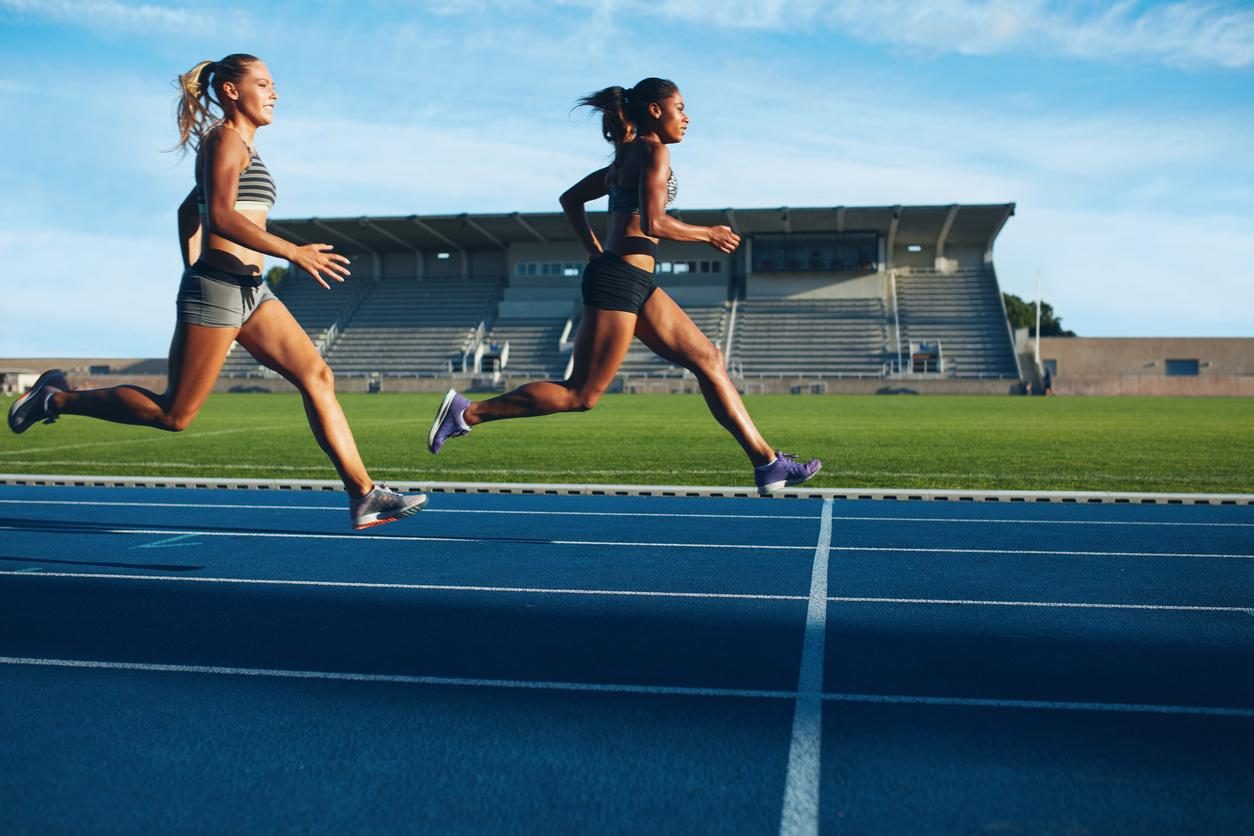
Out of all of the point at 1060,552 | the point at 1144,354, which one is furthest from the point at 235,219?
the point at 1144,354

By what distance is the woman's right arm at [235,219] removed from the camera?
444 centimetres

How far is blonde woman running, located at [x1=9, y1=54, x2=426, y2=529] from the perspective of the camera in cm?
459

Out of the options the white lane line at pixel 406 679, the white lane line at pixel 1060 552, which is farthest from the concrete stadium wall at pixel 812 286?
the white lane line at pixel 406 679

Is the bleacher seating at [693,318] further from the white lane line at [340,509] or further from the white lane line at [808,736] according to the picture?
the white lane line at [808,736]

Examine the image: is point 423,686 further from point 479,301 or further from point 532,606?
point 479,301

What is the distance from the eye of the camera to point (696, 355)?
5.30 meters

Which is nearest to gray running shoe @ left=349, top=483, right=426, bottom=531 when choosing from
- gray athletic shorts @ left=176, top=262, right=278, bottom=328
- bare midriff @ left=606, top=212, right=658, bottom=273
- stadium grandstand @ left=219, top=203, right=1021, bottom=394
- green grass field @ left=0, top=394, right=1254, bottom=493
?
gray athletic shorts @ left=176, top=262, right=278, bottom=328

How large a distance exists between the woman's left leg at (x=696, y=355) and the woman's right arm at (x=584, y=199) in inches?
16.1

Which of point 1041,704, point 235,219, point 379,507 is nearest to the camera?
point 1041,704

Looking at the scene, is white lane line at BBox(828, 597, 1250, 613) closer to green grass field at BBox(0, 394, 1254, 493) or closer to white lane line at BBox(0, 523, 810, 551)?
white lane line at BBox(0, 523, 810, 551)

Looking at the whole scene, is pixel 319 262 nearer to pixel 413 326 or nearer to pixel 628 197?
pixel 628 197

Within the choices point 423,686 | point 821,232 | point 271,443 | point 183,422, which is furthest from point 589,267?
point 821,232

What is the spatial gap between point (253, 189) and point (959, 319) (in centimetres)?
5257

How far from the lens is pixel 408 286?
6222 cm
